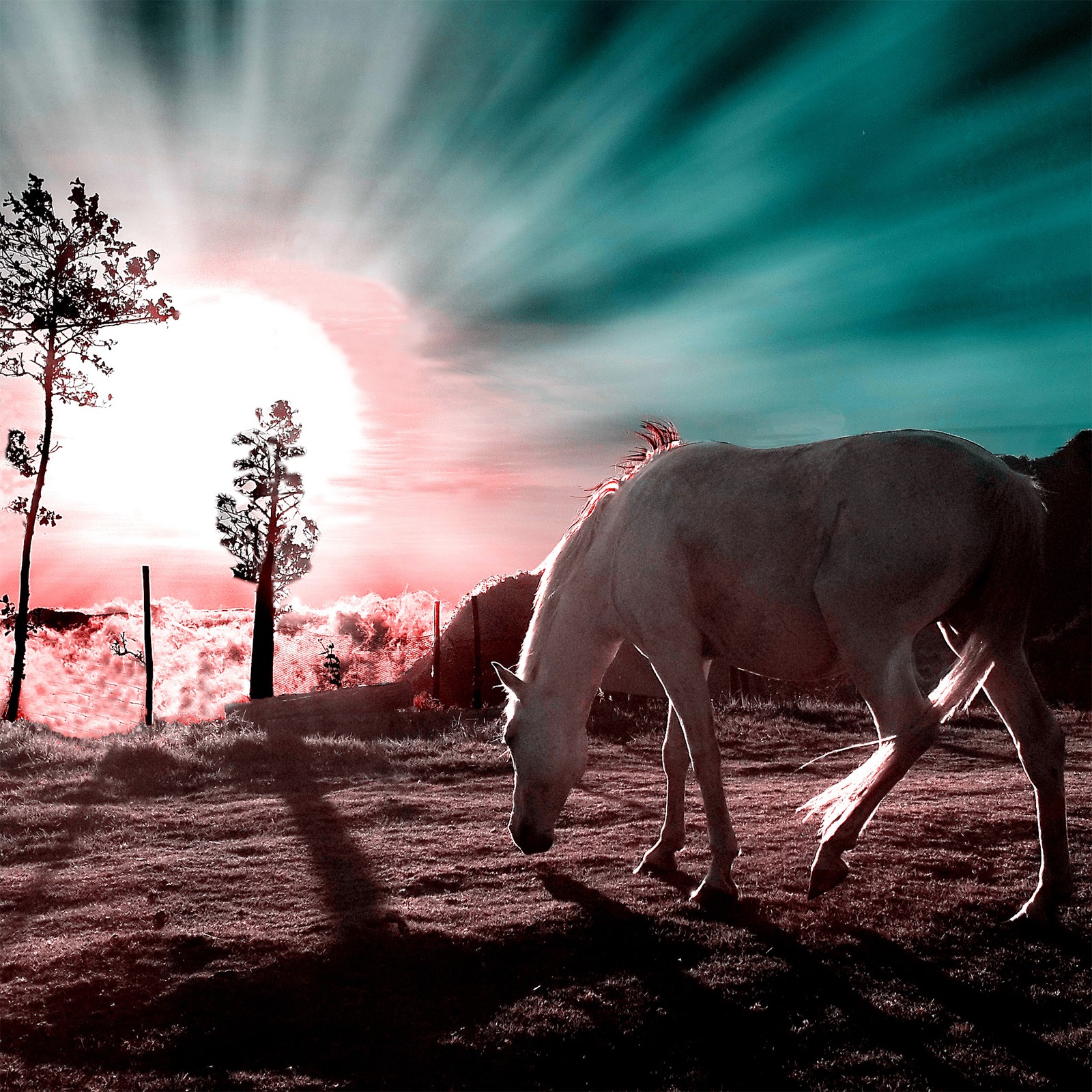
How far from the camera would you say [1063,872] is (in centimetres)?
329

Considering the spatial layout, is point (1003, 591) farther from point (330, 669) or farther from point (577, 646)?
point (330, 669)

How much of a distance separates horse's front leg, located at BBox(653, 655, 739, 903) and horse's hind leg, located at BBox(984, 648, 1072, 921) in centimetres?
114

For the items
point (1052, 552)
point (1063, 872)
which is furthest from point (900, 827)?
point (1052, 552)

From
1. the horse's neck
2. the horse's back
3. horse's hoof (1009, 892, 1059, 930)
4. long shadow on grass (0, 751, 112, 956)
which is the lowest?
long shadow on grass (0, 751, 112, 956)

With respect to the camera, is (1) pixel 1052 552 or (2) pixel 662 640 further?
(1) pixel 1052 552

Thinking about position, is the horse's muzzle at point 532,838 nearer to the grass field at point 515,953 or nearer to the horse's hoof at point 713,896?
the grass field at point 515,953

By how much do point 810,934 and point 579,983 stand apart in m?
0.96

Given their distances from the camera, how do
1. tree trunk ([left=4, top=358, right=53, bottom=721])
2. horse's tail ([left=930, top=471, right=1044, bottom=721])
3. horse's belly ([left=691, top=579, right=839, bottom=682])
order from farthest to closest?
tree trunk ([left=4, top=358, right=53, bottom=721]) < horse's belly ([left=691, top=579, right=839, bottom=682]) < horse's tail ([left=930, top=471, right=1044, bottom=721])

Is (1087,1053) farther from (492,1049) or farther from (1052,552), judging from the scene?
(1052,552)

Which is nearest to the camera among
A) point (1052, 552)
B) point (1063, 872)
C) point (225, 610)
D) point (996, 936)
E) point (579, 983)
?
point (579, 983)

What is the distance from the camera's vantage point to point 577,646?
13.8 ft

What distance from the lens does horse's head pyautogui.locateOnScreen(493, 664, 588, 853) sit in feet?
13.4

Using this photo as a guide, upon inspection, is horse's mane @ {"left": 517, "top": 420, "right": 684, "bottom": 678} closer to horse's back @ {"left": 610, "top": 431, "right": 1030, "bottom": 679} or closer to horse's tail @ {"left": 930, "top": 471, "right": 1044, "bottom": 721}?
horse's back @ {"left": 610, "top": 431, "right": 1030, "bottom": 679}

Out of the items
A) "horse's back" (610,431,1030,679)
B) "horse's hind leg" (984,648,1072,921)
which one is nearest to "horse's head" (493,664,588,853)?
"horse's back" (610,431,1030,679)
